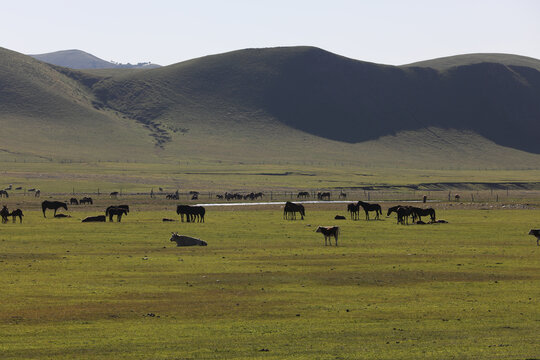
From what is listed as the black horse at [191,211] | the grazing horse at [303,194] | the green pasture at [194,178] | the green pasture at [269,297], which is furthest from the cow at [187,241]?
the green pasture at [194,178]

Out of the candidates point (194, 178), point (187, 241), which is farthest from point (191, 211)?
point (194, 178)

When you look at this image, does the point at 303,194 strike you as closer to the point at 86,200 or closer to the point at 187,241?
the point at 86,200

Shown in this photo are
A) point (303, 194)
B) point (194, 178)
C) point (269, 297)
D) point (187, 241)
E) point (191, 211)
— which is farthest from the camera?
point (194, 178)

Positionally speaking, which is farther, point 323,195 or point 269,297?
point 323,195

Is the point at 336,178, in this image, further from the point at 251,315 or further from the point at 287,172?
the point at 251,315

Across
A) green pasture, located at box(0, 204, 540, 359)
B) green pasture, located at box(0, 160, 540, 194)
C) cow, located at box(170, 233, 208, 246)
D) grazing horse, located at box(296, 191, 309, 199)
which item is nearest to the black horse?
green pasture, located at box(0, 204, 540, 359)

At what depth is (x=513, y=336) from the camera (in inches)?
720

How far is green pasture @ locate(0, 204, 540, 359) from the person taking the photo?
1742cm

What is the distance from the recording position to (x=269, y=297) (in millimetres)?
23906

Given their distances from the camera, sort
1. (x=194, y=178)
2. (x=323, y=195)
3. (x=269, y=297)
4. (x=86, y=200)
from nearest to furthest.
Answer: (x=269, y=297)
(x=86, y=200)
(x=323, y=195)
(x=194, y=178)

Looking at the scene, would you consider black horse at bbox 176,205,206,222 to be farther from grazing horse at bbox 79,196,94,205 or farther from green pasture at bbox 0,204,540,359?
grazing horse at bbox 79,196,94,205

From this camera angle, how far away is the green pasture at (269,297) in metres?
17.4

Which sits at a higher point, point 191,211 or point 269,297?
point 191,211

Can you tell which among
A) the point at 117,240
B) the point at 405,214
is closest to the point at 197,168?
the point at 405,214
